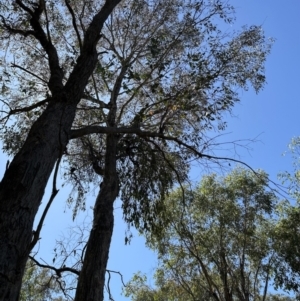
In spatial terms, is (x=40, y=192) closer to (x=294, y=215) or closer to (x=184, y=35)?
(x=184, y=35)

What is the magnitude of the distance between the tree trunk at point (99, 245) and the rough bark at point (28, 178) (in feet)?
5.39

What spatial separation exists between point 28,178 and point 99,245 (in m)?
2.00

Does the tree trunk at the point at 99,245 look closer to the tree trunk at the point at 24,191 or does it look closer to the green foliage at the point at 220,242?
the tree trunk at the point at 24,191

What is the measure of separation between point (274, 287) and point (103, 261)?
801cm

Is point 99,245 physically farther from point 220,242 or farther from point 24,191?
point 220,242

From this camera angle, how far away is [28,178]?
255cm

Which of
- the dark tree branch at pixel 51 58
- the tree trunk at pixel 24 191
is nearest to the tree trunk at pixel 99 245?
the tree trunk at pixel 24 191

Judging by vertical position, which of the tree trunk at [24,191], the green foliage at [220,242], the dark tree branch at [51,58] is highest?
the green foliage at [220,242]

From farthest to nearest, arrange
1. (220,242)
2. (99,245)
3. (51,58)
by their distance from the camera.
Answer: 1. (220,242)
2. (99,245)
3. (51,58)

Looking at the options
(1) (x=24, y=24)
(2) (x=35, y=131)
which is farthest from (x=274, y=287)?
(2) (x=35, y=131)

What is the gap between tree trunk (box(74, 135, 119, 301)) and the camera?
12.9ft


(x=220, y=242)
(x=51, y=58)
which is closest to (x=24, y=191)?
(x=51, y=58)

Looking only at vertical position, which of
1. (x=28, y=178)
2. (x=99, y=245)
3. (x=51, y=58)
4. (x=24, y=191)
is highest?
(x=51, y=58)

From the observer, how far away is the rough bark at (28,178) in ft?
6.55
